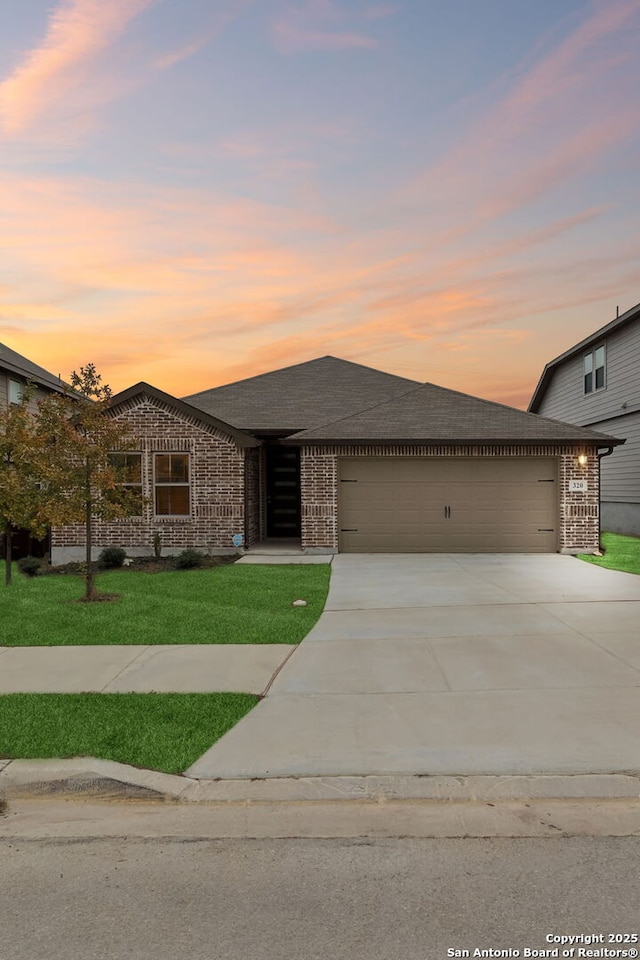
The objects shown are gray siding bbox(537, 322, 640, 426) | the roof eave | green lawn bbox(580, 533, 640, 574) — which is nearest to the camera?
green lawn bbox(580, 533, 640, 574)

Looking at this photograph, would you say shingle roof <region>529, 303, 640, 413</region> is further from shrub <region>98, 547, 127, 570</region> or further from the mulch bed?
shrub <region>98, 547, 127, 570</region>

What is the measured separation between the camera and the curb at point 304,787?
426 cm

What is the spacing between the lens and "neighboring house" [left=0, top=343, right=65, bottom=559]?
18078 millimetres

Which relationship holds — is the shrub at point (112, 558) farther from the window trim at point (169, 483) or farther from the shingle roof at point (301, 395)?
the shingle roof at point (301, 395)

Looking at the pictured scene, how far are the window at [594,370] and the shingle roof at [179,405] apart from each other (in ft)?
54.4

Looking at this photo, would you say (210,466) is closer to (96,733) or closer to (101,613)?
(101,613)

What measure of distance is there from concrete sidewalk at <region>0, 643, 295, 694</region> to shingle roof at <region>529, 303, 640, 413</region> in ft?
66.5

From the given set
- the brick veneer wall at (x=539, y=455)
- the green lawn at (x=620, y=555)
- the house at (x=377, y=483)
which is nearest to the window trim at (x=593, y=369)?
the green lawn at (x=620, y=555)

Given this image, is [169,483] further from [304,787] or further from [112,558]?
[304,787]

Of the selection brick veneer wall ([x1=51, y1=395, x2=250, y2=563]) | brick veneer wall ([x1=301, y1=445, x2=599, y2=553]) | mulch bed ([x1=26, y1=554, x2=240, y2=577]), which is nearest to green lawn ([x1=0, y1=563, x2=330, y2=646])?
mulch bed ([x1=26, y1=554, x2=240, y2=577])

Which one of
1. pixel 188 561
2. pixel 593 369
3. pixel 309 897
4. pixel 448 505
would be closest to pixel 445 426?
pixel 448 505

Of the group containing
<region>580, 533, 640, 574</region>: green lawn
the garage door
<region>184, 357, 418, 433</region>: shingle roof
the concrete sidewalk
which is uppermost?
<region>184, 357, 418, 433</region>: shingle roof

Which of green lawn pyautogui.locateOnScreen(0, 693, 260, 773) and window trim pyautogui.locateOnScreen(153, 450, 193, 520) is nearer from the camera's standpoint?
green lawn pyautogui.locateOnScreen(0, 693, 260, 773)

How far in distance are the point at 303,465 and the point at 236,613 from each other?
8578 mm
